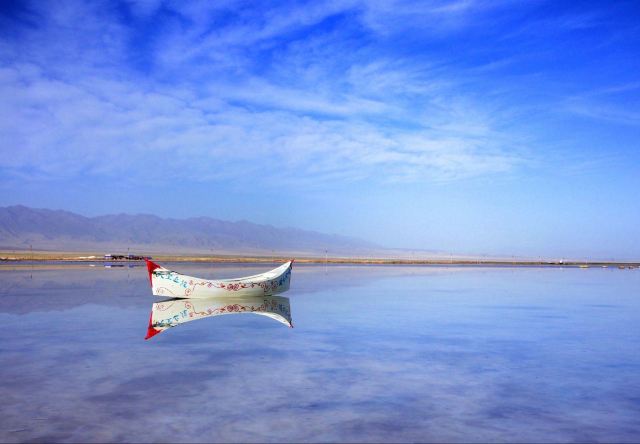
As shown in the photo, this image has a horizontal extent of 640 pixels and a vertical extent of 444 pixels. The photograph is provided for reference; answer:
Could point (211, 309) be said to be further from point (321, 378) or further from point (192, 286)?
point (321, 378)

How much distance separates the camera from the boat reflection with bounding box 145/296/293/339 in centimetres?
1687

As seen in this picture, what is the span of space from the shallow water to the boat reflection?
0.53 meters

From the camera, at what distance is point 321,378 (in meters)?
9.80

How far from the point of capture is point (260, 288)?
24750 millimetres

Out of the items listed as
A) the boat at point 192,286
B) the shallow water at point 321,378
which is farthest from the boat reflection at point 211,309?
the shallow water at point 321,378

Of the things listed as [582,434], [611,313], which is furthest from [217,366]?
[611,313]

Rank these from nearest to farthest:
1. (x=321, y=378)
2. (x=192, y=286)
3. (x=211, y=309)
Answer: (x=321, y=378) < (x=211, y=309) < (x=192, y=286)

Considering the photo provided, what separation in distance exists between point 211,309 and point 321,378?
11.5 meters

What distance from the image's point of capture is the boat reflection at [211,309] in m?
16.9

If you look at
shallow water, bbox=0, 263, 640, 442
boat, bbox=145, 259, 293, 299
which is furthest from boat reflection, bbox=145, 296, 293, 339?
shallow water, bbox=0, 263, 640, 442

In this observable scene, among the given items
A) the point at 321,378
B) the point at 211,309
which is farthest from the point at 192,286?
the point at 321,378

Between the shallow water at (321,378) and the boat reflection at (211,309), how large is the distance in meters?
0.53

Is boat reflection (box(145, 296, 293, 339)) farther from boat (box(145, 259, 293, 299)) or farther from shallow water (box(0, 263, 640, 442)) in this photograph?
shallow water (box(0, 263, 640, 442))

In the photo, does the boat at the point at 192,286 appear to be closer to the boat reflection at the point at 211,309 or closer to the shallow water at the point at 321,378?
the boat reflection at the point at 211,309
